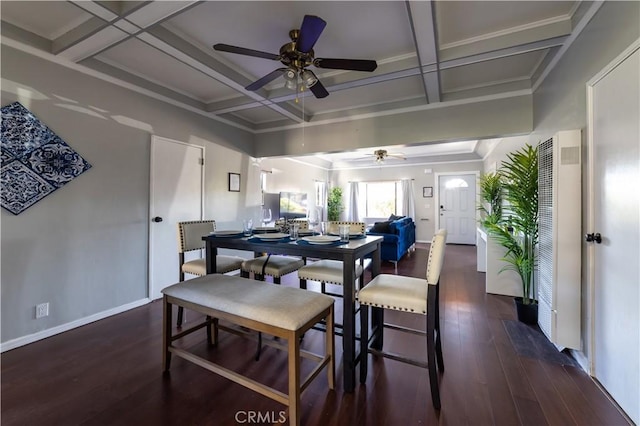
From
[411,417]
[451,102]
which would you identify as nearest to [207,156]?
[451,102]

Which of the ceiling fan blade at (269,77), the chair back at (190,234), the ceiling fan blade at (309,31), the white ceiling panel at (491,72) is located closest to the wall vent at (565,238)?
the white ceiling panel at (491,72)

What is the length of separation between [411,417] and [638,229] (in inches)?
59.6

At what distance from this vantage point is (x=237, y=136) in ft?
14.4

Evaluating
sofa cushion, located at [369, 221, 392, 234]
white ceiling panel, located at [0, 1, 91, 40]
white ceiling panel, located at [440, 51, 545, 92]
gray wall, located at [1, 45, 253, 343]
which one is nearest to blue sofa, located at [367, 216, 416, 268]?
sofa cushion, located at [369, 221, 392, 234]

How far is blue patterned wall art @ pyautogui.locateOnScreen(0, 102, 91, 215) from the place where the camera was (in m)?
2.10

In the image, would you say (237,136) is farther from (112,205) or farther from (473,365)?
(473,365)

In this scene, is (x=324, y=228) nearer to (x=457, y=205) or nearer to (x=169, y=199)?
(x=169, y=199)

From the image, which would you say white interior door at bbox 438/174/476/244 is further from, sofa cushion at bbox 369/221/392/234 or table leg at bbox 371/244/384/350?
table leg at bbox 371/244/384/350

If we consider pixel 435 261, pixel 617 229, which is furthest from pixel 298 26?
pixel 617 229

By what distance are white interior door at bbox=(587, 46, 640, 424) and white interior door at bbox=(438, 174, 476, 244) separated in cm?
591

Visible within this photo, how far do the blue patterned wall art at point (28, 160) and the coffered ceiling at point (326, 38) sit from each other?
0.66m

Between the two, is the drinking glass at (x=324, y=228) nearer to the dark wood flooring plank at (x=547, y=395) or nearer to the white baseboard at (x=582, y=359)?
the dark wood flooring plank at (x=547, y=395)

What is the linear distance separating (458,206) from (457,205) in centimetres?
4

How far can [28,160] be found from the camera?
221cm
